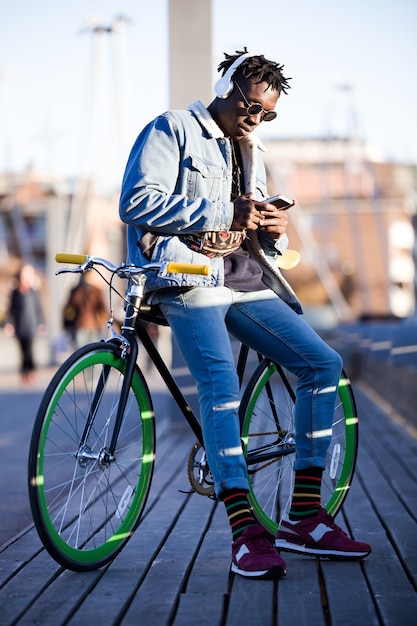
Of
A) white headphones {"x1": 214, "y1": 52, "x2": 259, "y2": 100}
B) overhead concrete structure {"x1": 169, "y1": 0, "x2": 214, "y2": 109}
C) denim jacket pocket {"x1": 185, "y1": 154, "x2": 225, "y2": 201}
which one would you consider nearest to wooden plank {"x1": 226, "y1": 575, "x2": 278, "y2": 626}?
denim jacket pocket {"x1": 185, "y1": 154, "x2": 225, "y2": 201}

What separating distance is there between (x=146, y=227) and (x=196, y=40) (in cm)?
536

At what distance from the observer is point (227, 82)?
11.7 ft

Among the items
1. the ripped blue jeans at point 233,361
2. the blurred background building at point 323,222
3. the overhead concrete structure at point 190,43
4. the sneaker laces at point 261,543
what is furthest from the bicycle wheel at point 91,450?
the blurred background building at point 323,222

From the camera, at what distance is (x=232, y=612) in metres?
3.01

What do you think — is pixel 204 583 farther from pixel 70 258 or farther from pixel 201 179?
pixel 201 179

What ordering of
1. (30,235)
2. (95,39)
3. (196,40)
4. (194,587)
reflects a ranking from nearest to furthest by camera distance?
(194,587) → (196,40) → (95,39) → (30,235)

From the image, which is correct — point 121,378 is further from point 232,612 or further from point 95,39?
point 95,39

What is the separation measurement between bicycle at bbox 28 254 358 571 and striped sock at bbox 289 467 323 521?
0.18 meters

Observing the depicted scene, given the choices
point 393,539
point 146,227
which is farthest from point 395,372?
point 146,227

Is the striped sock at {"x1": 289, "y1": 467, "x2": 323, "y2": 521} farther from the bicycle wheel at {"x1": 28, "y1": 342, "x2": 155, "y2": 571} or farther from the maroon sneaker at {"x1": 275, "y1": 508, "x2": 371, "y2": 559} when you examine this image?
the bicycle wheel at {"x1": 28, "y1": 342, "x2": 155, "y2": 571}

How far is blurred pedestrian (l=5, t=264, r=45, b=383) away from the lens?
650 inches

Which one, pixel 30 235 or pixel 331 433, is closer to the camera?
pixel 331 433

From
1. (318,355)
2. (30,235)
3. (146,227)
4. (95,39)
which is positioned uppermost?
(95,39)

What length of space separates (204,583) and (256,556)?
0.18 meters
